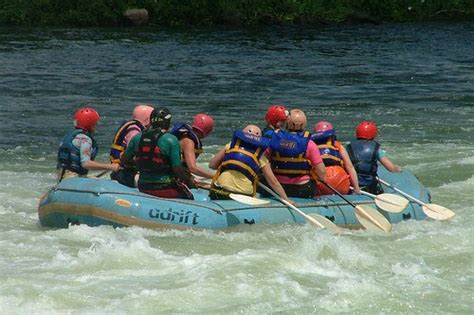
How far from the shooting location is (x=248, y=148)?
936cm

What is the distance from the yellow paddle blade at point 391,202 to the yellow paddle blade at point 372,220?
109 mm

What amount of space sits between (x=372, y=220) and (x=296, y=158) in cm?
96

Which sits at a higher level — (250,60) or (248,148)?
(248,148)

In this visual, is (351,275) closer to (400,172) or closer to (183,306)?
(183,306)

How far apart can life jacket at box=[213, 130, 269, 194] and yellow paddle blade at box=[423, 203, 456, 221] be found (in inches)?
75.4

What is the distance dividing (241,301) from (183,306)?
0.44m

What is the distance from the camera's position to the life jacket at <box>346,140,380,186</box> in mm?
10484

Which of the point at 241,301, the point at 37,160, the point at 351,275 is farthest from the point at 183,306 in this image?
the point at 37,160

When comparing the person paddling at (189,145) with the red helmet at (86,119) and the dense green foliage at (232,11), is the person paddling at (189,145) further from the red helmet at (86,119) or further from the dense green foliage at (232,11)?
the dense green foliage at (232,11)

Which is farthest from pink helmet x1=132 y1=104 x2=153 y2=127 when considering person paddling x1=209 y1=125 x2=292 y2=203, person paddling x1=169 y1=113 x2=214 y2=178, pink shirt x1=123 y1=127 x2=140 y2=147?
person paddling x1=209 y1=125 x2=292 y2=203

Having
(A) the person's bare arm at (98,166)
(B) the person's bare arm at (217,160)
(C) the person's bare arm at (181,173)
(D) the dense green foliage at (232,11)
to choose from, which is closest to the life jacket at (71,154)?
(A) the person's bare arm at (98,166)

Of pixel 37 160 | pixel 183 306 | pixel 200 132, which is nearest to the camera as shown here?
pixel 183 306

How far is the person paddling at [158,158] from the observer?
899cm

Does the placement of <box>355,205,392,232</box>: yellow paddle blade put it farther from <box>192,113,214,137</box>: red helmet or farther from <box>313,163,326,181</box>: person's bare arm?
<box>192,113,214,137</box>: red helmet
